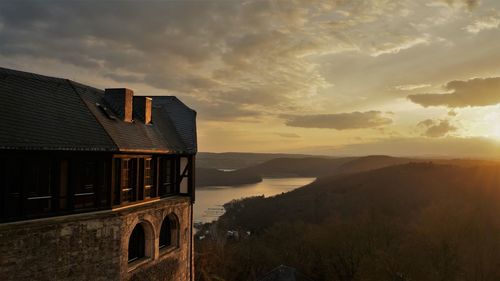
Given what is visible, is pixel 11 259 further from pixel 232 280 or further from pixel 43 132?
pixel 232 280

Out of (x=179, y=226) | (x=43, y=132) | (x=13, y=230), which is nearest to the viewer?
(x=13, y=230)

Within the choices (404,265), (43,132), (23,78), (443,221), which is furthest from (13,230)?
(443,221)

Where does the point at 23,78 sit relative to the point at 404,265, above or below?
above

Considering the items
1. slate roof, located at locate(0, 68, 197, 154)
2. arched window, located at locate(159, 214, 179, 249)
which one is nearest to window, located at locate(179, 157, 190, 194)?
arched window, located at locate(159, 214, 179, 249)

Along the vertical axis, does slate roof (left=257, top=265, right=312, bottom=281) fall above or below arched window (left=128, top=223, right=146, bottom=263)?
below

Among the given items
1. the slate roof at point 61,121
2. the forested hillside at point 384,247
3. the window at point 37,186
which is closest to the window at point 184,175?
the slate roof at point 61,121

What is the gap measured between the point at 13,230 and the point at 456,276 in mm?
27502

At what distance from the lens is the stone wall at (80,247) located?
461 inches

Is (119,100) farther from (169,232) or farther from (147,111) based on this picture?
(169,232)

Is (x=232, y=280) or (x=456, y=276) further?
(x=232, y=280)

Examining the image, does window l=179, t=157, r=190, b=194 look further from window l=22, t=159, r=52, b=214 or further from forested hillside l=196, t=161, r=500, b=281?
forested hillside l=196, t=161, r=500, b=281

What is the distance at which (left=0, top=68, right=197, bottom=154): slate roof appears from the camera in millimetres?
11938

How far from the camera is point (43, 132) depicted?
12422 millimetres

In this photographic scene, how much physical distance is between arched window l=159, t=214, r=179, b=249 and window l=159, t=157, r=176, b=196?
1.43m
